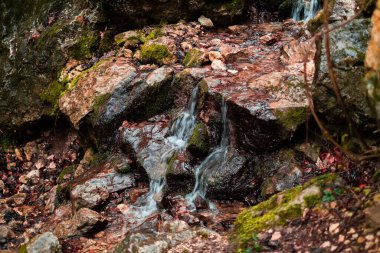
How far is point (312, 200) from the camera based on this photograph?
3578 millimetres

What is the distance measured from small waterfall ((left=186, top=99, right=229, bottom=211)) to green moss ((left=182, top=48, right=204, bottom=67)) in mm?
1531

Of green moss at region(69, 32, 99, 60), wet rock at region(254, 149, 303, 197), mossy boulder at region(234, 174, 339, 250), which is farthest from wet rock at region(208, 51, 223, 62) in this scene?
mossy boulder at region(234, 174, 339, 250)

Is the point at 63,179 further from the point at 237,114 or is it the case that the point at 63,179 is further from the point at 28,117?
the point at 237,114

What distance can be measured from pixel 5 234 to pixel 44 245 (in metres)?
1.44

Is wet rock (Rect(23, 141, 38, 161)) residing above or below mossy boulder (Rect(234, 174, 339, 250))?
below

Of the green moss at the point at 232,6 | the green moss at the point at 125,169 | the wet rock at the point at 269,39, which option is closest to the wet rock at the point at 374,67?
the green moss at the point at 125,169

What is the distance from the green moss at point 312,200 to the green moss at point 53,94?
617cm

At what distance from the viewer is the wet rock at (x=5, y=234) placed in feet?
19.8

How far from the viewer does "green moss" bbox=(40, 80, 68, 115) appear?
850 cm

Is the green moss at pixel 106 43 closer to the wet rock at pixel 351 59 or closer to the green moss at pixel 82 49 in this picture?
the green moss at pixel 82 49

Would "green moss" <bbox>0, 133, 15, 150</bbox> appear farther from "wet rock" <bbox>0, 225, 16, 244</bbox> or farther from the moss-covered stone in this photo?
the moss-covered stone

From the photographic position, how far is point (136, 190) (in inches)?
254

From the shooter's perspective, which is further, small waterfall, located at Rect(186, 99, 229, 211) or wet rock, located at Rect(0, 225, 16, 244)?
wet rock, located at Rect(0, 225, 16, 244)

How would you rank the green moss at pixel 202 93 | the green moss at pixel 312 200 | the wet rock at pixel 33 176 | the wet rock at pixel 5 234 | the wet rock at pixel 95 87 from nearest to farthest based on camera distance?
the green moss at pixel 312 200
the wet rock at pixel 5 234
the green moss at pixel 202 93
the wet rock at pixel 95 87
the wet rock at pixel 33 176
